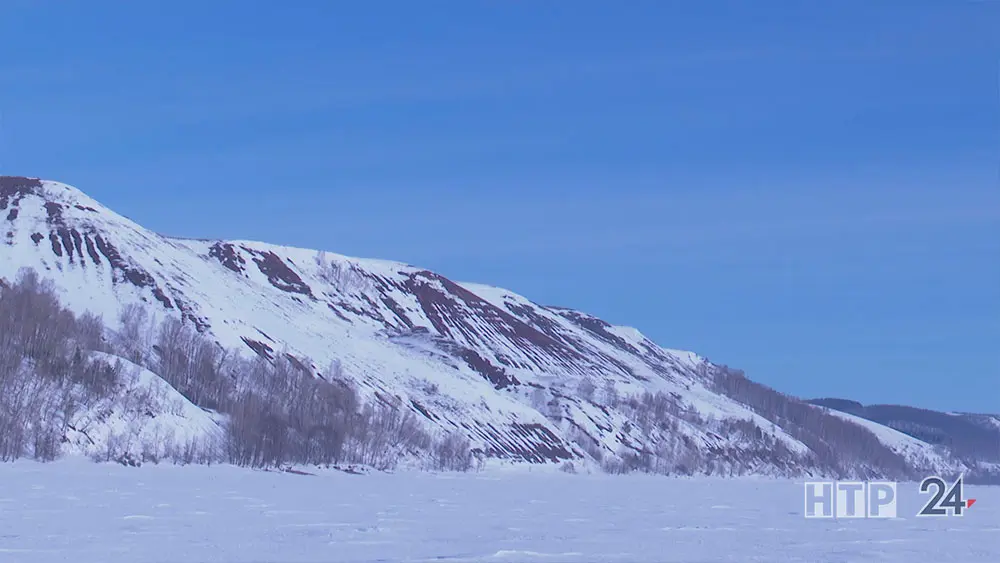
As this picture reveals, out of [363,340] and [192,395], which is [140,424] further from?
[363,340]

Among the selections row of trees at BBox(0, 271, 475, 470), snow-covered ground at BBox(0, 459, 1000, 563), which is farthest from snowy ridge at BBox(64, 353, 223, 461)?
snow-covered ground at BBox(0, 459, 1000, 563)

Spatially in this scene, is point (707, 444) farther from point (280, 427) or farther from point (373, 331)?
point (280, 427)

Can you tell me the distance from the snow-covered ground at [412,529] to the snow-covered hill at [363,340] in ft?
237

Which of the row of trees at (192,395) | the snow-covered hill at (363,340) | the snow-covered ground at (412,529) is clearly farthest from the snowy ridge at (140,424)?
the snow-covered hill at (363,340)

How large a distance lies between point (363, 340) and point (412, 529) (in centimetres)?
11568

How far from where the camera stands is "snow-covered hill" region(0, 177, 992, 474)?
122500mm

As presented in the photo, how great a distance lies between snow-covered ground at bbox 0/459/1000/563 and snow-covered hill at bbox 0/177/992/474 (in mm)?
72149

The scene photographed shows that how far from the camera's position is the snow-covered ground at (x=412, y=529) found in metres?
25.6

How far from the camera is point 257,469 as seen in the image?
3046 inches

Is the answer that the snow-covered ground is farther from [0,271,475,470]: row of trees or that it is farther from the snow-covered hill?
the snow-covered hill

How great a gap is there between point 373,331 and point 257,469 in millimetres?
90205

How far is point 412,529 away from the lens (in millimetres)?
32031

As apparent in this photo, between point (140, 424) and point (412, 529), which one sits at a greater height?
point (140, 424)

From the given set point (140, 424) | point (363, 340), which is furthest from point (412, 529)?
point (363, 340)
